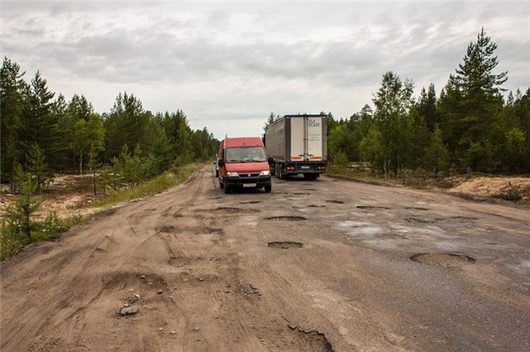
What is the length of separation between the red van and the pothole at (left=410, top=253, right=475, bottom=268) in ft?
37.1

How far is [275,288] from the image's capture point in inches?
200

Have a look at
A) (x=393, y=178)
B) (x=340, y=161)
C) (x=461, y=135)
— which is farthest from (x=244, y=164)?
(x=461, y=135)

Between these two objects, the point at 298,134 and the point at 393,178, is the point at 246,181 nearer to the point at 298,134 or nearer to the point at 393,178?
the point at 298,134

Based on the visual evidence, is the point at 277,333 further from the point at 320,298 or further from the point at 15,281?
the point at 15,281

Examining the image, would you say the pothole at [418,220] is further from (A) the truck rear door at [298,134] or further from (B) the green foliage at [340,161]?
(B) the green foliage at [340,161]

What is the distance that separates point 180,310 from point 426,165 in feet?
103

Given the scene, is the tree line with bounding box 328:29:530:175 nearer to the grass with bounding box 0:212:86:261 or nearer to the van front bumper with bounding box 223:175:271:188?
the van front bumper with bounding box 223:175:271:188

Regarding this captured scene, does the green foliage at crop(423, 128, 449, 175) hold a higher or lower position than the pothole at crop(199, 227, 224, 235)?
higher

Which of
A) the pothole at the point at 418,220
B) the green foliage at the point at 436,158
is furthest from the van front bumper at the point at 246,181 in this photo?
the green foliage at the point at 436,158

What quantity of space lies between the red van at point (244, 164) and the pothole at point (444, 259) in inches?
446

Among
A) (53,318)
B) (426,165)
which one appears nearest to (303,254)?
(53,318)

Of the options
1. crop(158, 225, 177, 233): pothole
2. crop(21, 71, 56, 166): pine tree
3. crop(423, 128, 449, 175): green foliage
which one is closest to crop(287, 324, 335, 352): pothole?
crop(158, 225, 177, 233): pothole

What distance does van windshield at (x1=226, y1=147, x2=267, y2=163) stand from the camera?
61.2 feet

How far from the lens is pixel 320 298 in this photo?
470 centimetres
